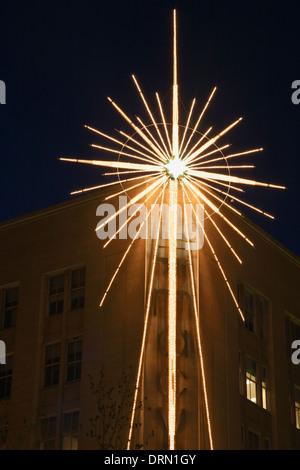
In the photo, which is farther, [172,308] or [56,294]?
[56,294]

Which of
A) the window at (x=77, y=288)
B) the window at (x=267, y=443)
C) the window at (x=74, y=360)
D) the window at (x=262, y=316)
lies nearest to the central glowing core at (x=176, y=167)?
the window at (x=77, y=288)

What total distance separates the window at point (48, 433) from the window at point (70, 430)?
0.57 m

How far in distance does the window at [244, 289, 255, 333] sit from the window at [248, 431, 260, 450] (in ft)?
18.7

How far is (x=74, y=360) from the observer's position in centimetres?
8356

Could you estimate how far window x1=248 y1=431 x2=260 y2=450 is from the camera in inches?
3317

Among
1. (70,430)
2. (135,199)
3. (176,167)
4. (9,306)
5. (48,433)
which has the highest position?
(176,167)

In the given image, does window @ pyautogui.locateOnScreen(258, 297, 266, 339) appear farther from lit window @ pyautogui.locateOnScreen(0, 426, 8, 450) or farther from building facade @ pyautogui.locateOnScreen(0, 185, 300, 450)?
lit window @ pyautogui.locateOnScreen(0, 426, 8, 450)

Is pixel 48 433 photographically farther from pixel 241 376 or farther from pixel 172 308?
pixel 241 376

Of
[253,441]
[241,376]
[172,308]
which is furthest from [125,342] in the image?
[253,441]

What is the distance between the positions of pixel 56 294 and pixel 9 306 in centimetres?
296

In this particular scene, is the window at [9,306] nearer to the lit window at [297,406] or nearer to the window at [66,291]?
the window at [66,291]

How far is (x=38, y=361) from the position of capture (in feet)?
278

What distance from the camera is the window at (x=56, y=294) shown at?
282 ft
